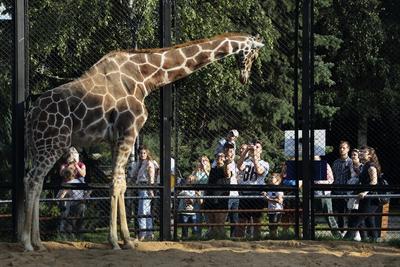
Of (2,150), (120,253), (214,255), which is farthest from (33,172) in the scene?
(2,150)

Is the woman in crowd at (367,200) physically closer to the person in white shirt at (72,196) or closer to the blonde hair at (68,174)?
the person in white shirt at (72,196)

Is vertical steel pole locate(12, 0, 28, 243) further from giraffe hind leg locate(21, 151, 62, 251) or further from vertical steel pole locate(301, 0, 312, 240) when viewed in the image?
vertical steel pole locate(301, 0, 312, 240)

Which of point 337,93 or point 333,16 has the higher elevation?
point 333,16

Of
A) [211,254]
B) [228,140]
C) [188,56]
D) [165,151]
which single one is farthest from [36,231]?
[228,140]

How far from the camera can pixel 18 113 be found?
9891 mm

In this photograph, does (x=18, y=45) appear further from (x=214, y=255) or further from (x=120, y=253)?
(x=214, y=255)

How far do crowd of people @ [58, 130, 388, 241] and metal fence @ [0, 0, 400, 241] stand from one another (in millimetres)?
143

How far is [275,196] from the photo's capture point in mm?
11516

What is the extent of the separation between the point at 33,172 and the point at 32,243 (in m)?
0.82

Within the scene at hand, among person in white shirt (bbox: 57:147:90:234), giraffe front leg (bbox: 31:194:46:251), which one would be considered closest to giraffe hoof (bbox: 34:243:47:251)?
giraffe front leg (bbox: 31:194:46:251)

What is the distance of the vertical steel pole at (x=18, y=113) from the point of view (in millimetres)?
9891

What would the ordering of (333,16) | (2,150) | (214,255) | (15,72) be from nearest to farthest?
(214,255) < (15,72) < (2,150) < (333,16)

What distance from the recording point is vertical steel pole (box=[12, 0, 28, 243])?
9.89 m

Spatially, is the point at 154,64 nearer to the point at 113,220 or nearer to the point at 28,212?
the point at 113,220
